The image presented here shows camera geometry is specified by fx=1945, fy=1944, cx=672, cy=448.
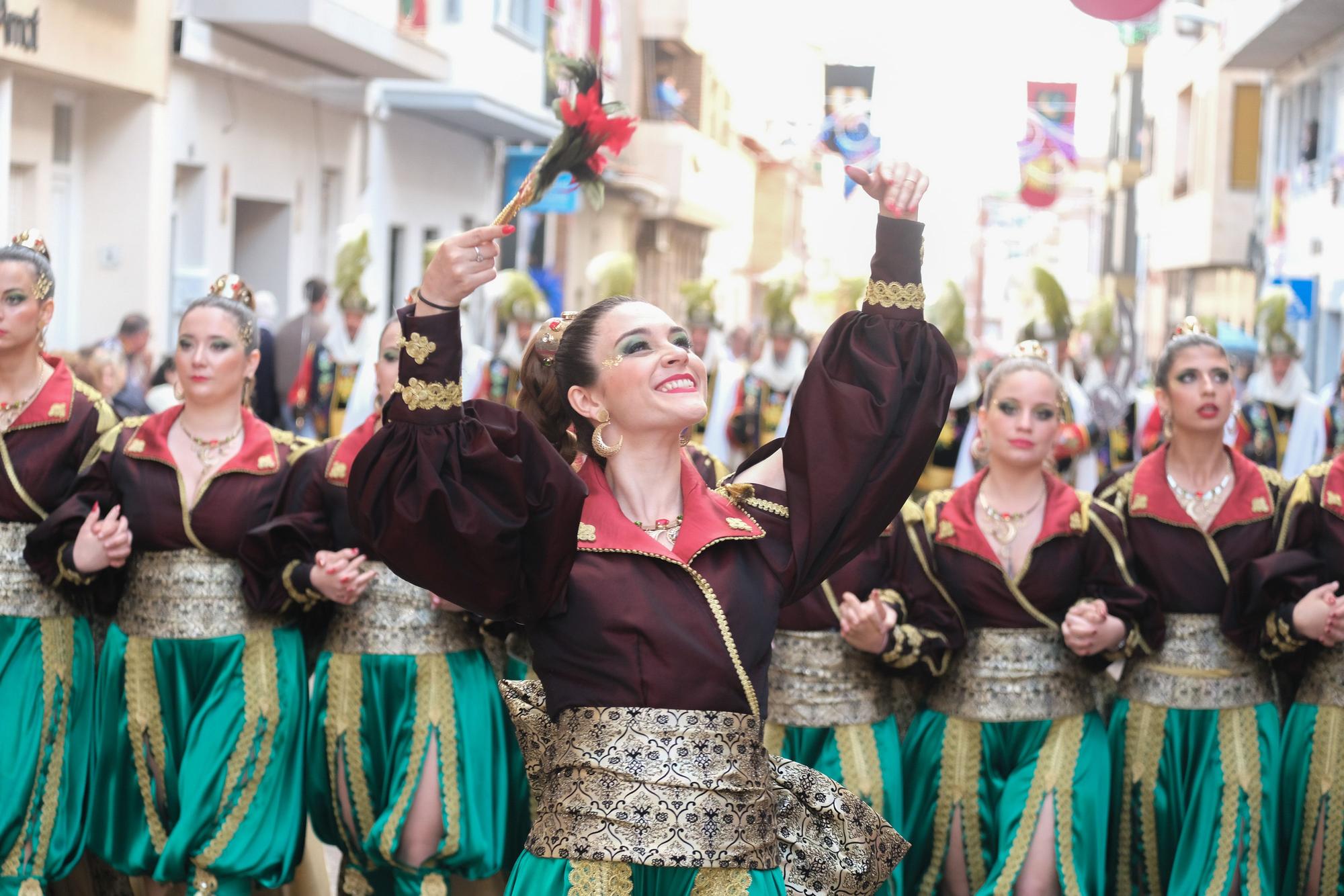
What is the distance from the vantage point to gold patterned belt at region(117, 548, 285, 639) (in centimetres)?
554

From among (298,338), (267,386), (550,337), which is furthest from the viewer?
(298,338)

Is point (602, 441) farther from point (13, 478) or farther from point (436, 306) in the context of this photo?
point (13, 478)

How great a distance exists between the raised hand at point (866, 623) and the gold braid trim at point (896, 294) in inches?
52.4

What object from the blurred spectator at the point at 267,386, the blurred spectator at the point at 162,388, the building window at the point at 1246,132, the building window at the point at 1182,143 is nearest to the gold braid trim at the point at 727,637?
the blurred spectator at the point at 162,388

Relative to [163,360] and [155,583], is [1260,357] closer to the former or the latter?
[163,360]

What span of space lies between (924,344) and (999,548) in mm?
1997

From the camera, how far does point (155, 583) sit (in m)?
5.55

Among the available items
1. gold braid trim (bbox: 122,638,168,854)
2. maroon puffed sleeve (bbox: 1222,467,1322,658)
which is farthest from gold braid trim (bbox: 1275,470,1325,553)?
gold braid trim (bbox: 122,638,168,854)

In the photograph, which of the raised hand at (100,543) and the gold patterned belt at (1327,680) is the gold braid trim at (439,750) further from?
the gold patterned belt at (1327,680)

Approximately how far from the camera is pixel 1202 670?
5.58 meters

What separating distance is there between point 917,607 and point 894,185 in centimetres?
214

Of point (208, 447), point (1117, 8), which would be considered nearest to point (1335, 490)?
point (1117, 8)

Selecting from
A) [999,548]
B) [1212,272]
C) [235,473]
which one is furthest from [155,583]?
[1212,272]

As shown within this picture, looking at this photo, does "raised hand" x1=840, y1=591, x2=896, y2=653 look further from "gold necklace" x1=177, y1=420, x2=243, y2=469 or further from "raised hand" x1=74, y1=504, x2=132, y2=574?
"raised hand" x1=74, y1=504, x2=132, y2=574
